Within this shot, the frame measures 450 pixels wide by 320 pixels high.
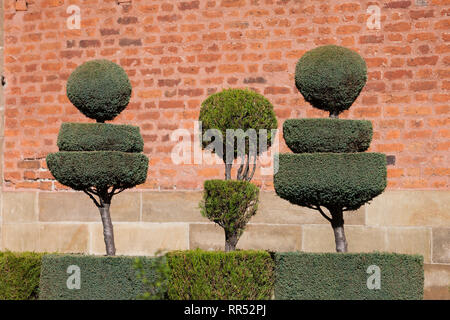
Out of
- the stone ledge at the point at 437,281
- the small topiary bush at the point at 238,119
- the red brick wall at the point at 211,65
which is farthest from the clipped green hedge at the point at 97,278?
the stone ledge at the point at 437,281

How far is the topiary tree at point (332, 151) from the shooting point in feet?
19.8

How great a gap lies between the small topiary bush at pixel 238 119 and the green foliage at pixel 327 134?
314 mm

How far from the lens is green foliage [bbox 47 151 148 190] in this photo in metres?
6.40

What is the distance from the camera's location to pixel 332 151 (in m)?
6.18

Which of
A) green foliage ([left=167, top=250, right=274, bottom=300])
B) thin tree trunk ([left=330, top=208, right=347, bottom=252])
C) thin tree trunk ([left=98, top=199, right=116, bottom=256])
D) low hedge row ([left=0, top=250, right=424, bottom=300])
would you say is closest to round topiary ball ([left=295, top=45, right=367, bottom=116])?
thin tree trunk ([left=330, top=208, right=347, bottom=252])

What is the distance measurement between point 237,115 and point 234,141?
0.85 ft

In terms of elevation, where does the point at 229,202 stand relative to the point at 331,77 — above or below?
below

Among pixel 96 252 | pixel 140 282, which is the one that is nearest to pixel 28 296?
pixel 140 282

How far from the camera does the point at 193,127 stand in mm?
8531

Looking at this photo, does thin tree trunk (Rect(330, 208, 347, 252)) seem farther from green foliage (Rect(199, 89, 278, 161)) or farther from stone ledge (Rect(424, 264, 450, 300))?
stone ledge (Rect(424, 264, 450, 300))

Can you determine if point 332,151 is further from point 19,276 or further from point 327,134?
point 19,276

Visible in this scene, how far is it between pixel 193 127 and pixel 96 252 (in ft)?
7.18

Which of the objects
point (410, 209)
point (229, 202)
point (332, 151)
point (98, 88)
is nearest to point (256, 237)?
point (410, 209)

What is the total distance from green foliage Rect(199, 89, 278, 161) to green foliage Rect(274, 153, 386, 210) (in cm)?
44
